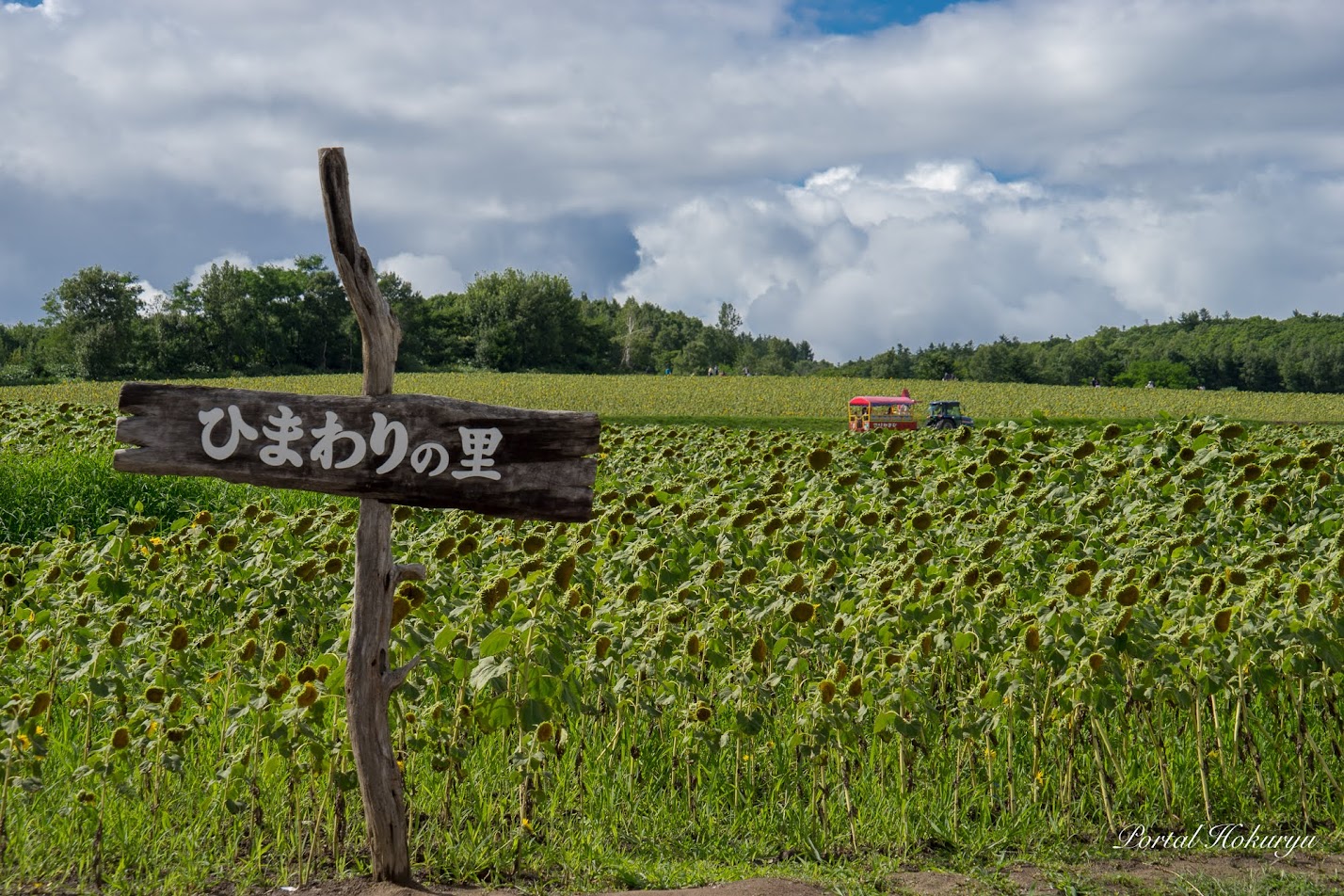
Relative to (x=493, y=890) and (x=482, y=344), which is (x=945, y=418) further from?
(x=482, y=344)

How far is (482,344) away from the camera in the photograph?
68125mm

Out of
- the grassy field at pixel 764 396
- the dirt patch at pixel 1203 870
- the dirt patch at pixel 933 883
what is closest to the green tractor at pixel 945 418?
the grassy field at pixel 764 396

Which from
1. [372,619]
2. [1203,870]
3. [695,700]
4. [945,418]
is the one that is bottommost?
[1203,870]

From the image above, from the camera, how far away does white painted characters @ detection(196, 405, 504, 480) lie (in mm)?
3555

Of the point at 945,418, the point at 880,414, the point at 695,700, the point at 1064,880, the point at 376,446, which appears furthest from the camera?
the point at 880,414

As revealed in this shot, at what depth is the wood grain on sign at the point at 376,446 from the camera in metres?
3.56

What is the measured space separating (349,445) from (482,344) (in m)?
65.6

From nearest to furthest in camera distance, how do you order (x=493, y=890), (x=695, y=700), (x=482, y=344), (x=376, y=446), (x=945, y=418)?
(x=376, y=446) < (x=493, y=890) < (x=695, y=700) < (x=945, y=418) < (x=482, y=344)

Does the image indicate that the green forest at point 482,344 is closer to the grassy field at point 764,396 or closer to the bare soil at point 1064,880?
the grassy field at point 764,396

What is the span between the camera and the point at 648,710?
4.15 meters

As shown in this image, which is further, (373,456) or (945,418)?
(945,418)

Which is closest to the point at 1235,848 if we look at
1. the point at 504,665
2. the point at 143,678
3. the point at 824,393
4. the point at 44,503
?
the point at 504,665

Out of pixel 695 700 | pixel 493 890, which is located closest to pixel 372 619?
pixel 493 890

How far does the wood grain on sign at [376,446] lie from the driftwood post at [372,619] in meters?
0.14
